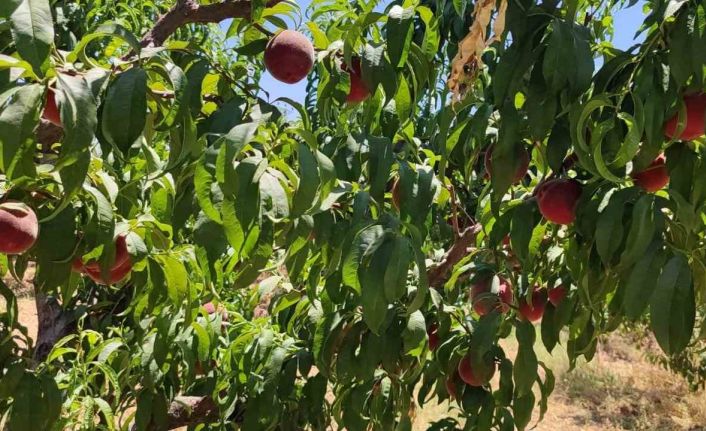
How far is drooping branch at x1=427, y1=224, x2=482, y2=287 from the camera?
129 cm

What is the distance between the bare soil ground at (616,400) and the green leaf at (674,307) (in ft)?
11.7

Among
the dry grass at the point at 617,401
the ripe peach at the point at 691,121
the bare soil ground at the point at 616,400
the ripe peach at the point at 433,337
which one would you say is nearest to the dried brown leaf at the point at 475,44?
the ripe peach at the point at 691,121

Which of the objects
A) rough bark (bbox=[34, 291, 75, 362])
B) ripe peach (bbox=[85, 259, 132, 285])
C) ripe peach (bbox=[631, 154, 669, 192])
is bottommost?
rough bark (bbox=[34, 291, 75, 362])

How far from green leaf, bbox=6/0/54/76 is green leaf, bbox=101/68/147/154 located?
0.08m

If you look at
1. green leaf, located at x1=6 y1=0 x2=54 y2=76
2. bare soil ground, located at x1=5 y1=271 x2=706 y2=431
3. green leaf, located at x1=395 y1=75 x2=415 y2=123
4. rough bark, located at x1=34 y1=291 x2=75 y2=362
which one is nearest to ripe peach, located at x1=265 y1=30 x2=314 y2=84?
green leaf, located at x1=395 y1=75 x2=415 y2=123

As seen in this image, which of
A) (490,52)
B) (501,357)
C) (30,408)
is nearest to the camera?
(30,408)

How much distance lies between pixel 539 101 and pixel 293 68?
29cm

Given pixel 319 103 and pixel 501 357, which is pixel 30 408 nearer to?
pixel 319 103

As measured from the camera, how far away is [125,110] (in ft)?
1.82

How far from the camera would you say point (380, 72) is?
2.51 ft

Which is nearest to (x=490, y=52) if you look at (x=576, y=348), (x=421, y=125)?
(x=421, y=125)

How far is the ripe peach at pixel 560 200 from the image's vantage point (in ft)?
2.82

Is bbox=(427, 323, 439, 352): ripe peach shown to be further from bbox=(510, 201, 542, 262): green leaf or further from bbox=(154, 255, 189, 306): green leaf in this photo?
bbox=(154, 255, 189, 306): green leaf

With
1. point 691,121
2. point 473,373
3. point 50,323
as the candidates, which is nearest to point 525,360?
point 473,373
